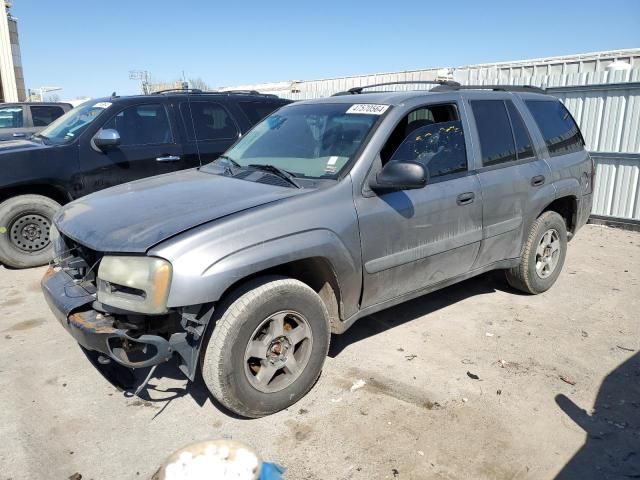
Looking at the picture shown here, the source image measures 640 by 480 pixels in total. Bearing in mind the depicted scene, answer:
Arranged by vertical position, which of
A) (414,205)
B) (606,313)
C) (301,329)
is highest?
(414,205)

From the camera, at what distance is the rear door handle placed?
171 inches

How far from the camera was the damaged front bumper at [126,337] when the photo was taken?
2.55 m

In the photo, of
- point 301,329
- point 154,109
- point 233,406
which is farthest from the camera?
point 154,109

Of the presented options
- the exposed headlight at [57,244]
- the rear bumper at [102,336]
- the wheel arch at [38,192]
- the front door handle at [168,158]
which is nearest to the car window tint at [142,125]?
the front door handle at [168,158]

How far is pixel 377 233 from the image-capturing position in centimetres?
322

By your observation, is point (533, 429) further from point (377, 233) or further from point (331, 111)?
point (331, 111)

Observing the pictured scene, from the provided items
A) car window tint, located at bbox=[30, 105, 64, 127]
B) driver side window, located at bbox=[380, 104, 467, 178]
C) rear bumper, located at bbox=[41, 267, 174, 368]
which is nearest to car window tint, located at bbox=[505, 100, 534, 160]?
driver side window, located at bbox=[380, 104, 467, 178]

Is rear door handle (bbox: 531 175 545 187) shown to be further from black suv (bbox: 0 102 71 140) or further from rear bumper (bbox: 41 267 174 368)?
black suv (bbox: 0 102 71 140)

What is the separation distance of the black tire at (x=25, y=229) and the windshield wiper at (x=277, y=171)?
10.5 feet

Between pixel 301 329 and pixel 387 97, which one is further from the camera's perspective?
pixel 387 97

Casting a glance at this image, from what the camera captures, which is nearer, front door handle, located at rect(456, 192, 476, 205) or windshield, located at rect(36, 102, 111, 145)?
front door handle, located at rect(456, 192, 476, 205)

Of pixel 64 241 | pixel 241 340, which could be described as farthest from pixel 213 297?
pixel 64 241

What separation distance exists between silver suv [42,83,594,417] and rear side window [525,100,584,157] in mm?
50

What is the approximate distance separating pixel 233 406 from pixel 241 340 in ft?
1.32
